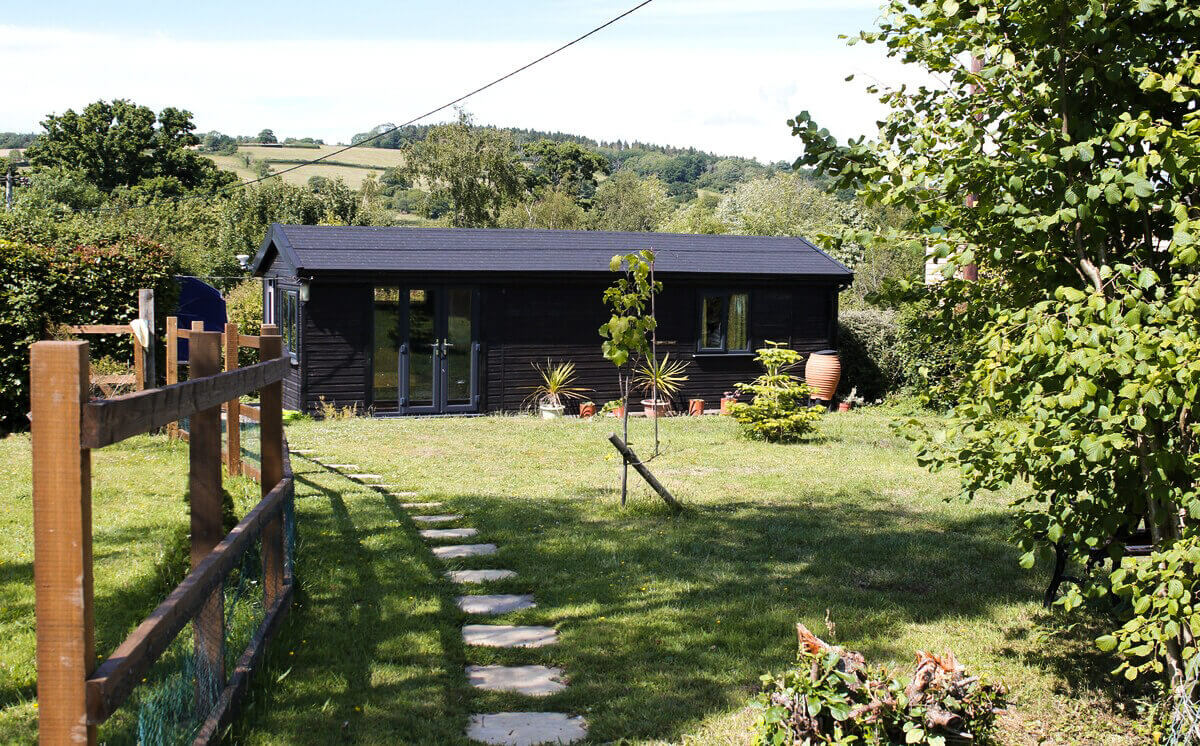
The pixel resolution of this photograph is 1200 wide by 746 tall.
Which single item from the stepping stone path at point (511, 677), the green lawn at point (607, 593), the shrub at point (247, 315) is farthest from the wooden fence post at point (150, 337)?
the shrub at point (247, 315)

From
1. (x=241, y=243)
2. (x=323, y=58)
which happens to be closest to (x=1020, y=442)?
(x=323, y=58)

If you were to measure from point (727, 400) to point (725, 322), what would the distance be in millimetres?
1526

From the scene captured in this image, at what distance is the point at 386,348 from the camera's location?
16141mm

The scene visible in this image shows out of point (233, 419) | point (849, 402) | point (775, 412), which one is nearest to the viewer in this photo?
point (233, 419)

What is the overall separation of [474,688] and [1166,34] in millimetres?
3919

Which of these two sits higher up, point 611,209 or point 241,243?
point 611,209

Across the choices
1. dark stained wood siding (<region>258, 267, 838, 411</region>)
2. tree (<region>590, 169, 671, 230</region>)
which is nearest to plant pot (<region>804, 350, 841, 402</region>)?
dark stained wood siding (<region>258, 267, 838, 411</region>)

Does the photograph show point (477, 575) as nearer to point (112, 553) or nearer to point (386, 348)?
point (112, 553)

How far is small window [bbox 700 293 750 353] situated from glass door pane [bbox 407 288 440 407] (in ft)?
15.7

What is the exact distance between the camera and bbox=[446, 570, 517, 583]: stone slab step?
6.24 meters

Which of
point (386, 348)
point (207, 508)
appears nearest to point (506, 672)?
point (207, 508)

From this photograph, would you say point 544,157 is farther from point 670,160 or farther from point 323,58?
point 323,58

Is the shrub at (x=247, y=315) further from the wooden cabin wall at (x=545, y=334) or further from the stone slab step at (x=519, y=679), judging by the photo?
the stone slab step at (x=519, y=679)

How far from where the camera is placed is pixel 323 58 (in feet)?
48.8
